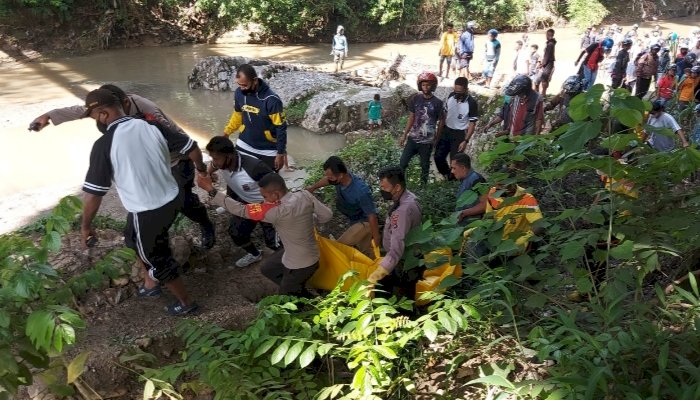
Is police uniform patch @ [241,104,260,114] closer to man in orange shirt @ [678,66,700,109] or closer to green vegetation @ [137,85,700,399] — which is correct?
green vegetation @ [137,85,700,399]

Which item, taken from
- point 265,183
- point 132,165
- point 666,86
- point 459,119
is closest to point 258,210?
point 265,183

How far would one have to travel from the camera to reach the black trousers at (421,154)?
590 centimetres

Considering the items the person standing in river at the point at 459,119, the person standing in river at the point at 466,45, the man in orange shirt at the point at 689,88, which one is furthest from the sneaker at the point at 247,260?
the person standing in river at the point at 466,45

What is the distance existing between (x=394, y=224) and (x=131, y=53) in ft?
61.4

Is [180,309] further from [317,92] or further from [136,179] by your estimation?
[317,92]

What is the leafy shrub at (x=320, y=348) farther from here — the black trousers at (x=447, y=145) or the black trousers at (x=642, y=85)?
the black trousers at (x=642, y=85)

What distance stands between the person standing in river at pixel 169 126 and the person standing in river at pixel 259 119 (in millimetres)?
676

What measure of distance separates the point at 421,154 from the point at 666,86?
5.63 m

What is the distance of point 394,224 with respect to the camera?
3.62 meters

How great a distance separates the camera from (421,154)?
235 inches

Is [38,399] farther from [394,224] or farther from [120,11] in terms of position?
[120,11]

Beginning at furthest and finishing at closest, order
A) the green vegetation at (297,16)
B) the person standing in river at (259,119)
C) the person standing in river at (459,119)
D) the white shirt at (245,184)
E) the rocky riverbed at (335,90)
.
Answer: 1. the green vegetation at (297,16)
2. the rocky riverbed at (335,90)
3. the person standing in river at (459,119)
4. the person standing in river at (259,119)
5. the white shirt at (245,184)

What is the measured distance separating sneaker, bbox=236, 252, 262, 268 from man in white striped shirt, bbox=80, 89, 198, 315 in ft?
3.23

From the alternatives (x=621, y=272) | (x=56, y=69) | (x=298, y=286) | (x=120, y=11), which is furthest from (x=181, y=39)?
(x=621, y=272)
